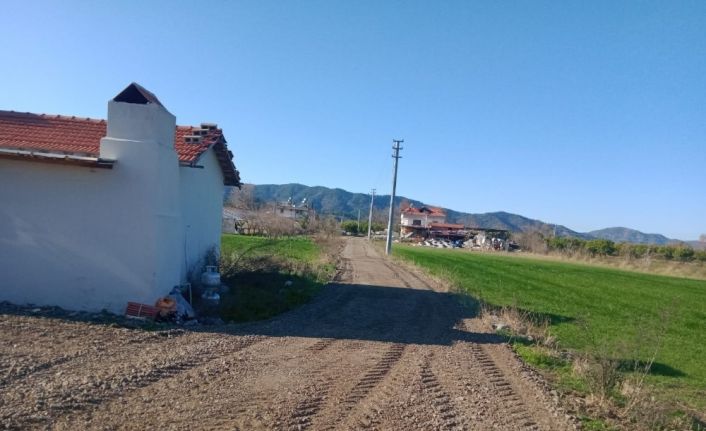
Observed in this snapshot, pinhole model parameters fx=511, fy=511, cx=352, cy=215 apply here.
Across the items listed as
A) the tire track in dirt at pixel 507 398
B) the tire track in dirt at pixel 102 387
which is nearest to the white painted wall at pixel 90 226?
the tire track in dirt at pixel 102 387

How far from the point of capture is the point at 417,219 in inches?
5059

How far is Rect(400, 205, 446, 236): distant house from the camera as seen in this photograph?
11972cm

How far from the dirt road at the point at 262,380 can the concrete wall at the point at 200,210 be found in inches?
175

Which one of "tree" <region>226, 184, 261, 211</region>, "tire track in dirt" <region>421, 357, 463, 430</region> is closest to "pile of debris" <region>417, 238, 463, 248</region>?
"tree" <region>226, 184, 261, 211</region>

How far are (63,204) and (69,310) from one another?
212 centimetres

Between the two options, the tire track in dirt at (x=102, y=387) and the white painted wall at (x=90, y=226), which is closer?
the tire track in dirt at (x=102, y=387)

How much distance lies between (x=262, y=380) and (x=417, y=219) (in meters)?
123

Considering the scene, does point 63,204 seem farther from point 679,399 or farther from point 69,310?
point 679,399

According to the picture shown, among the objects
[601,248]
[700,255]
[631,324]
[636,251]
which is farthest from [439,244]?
[631,324]

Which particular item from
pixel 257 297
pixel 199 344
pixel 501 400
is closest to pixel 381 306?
pixel 257 297

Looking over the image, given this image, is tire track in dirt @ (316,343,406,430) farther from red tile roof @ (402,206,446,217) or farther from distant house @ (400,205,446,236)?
red tile roof @ (402,206,446,217)

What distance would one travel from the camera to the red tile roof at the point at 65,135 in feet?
37.6

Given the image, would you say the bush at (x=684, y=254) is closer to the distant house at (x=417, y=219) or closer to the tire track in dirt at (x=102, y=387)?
the distant house at (x=417, y=219)

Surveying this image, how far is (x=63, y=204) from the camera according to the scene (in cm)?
1027
